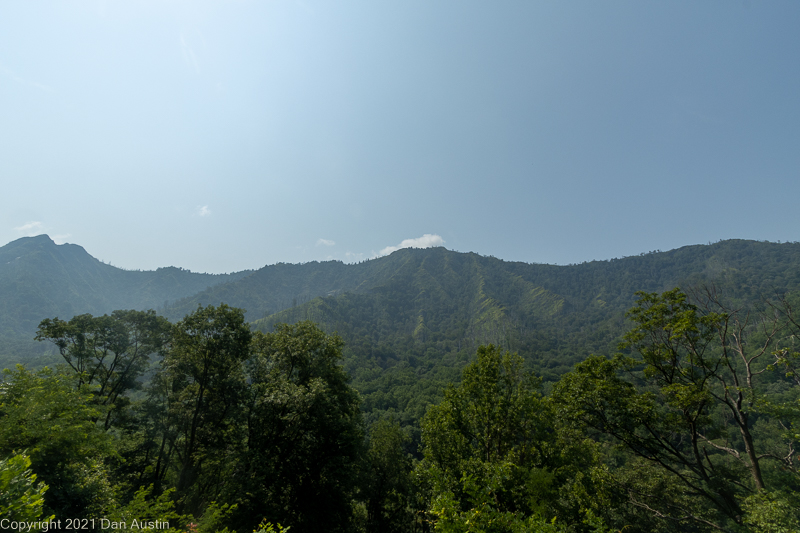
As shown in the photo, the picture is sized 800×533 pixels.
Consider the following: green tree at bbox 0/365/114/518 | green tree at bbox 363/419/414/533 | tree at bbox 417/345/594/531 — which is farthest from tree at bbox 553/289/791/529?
green tree at bbox 363/419/414/533

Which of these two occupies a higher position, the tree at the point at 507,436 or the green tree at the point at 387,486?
the tree at the point at 507,436

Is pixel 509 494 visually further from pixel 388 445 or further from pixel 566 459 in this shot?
pixel 388 445

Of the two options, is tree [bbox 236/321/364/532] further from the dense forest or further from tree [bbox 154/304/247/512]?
tree [bbox 154/304/247/512]

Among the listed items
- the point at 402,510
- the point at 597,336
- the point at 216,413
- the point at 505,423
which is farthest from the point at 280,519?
the point at 597,336

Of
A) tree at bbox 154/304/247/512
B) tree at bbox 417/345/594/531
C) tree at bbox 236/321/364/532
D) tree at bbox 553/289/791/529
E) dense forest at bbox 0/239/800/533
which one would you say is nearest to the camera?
dense forest at bbox 0/239/800/533

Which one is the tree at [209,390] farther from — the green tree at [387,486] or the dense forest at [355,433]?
the green tree at [387,486]

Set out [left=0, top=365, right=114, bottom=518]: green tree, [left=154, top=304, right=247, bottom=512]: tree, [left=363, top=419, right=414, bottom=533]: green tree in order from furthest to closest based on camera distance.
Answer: [left=363, top=419, right=414, bottom=533]: green tree → [left=154, top=304, right=247, bottom=512]: tree → [left=0, top=365, right=114, bottom=518]: green tree

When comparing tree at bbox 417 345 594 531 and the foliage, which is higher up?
the foliage

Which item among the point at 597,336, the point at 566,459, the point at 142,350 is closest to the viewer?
the point at 566,459

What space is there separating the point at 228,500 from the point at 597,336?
226197 mm

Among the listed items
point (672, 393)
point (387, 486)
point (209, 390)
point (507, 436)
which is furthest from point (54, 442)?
point (387, 486)

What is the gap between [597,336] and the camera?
622 ft

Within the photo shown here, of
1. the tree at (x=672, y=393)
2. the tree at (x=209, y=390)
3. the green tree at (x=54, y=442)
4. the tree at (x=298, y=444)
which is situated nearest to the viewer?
the green tree at (x=54, y=442)

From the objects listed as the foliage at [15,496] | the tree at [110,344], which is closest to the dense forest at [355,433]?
the foliage at [15,496]
